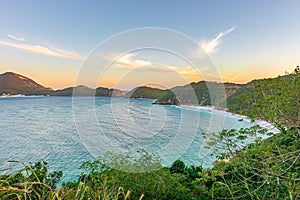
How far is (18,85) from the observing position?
5184 centimetres

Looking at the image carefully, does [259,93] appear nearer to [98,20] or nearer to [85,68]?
[85,68]

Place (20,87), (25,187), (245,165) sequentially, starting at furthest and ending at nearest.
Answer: (20,87), (245,165), (25,187)

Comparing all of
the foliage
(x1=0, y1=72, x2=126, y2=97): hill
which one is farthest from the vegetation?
(x1=0, y1=72, x2=126, y2=97): hill

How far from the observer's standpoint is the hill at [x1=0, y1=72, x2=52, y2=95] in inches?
1901

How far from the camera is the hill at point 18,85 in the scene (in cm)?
4828

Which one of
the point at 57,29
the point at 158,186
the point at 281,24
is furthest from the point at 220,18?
the point at 57,29

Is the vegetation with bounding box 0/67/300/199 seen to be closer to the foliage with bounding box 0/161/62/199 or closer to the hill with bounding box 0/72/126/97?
the foliage with bounding box 0/161/62/199

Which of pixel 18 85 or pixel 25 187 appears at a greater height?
pixel 18 85

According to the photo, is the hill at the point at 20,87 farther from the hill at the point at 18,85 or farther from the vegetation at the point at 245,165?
the vegetation at the point at 245,165

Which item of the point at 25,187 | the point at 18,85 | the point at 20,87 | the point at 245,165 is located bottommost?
the point at 245,165

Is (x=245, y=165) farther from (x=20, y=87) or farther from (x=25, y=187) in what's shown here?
(x=20, y=87)

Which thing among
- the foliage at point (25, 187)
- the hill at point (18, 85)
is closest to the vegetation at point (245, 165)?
the foliage at point (25, 187)

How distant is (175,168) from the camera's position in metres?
7.39

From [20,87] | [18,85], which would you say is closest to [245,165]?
[18,85]
